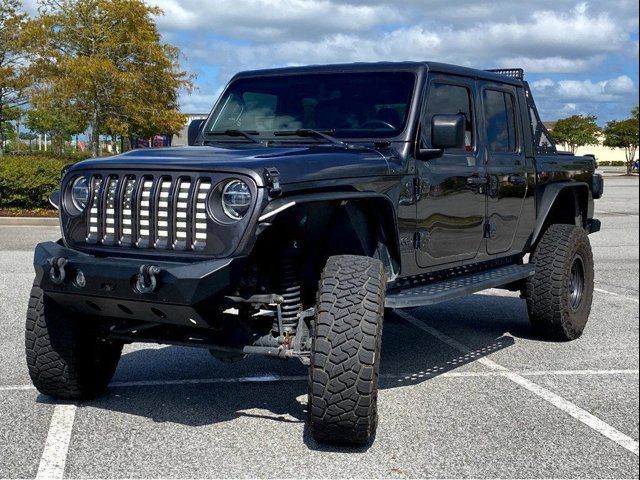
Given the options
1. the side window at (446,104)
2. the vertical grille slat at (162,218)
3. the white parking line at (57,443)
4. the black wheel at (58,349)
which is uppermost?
the side window at (446,104)

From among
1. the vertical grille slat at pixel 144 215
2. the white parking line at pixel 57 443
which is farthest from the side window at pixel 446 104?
the white parking line at pixel 57 443

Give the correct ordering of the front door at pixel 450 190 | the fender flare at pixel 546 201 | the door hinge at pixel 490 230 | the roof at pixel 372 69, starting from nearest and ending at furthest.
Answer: the front door at pixel 450 190
the roof at pixel 372 69
the door hinge at pixel 490 230
the fender flare at pixel 546 201

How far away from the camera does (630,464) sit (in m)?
4.20

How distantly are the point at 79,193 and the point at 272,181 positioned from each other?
3.75ft

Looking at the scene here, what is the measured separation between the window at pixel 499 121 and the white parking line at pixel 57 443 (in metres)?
3.56

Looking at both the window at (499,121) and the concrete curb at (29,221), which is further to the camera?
the concrete curb at (29,221)

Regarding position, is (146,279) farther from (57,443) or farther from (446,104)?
(446,104)

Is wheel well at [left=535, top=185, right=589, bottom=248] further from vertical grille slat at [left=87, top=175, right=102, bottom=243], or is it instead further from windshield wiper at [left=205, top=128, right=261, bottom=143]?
vertical grille slat at [left=87, top=175, right=102, bottom=243]

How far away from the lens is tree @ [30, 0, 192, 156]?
31.7 m

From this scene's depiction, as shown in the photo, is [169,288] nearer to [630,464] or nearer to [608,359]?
[630,464]

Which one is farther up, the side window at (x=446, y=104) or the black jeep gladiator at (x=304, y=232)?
the side window at (x=446, y=104)

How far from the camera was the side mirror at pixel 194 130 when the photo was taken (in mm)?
6194

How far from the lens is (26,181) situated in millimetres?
19203

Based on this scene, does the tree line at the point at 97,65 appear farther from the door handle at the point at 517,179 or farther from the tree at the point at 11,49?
the door handle at the point at 517,179
